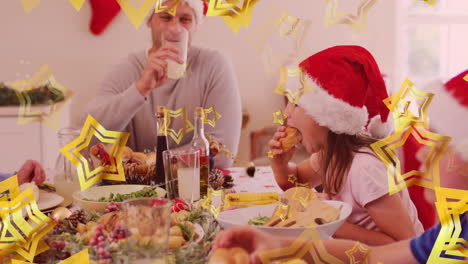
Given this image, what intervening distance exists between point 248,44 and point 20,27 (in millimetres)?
474

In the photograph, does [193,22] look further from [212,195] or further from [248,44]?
[212,195]

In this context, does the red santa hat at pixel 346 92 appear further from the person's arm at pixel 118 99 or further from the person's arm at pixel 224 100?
the person's arm at pixel 118 99

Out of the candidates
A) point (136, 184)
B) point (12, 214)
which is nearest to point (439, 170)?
point (136, 184)

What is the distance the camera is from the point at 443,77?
0.90 metres

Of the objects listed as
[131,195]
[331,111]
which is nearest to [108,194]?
[131,195]

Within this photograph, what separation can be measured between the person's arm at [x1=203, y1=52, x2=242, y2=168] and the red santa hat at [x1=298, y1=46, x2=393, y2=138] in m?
0.16

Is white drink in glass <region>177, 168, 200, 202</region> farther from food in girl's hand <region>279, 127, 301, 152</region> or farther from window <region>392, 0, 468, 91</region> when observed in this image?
window <region>392, 0, 468, 91</region>

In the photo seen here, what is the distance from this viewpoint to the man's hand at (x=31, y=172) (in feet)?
3.40

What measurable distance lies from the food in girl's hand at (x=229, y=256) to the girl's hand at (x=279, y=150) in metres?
0.28

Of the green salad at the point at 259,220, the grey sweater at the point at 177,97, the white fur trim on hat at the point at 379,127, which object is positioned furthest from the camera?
the grey sweater at the point at 177,97

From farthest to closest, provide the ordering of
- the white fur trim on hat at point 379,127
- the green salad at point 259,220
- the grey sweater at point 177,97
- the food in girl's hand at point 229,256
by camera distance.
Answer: the grey sweater at point 177,97, the white fur trim on hat at point 379,127, the green salad at point 259,220, the food in girl's hand at point 229,256

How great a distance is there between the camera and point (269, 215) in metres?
0.86

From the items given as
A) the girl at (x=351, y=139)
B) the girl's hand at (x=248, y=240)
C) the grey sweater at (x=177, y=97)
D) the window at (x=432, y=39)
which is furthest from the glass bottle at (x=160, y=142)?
the window at (x=432, y=39)

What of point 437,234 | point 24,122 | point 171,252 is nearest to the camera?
point 171,252
